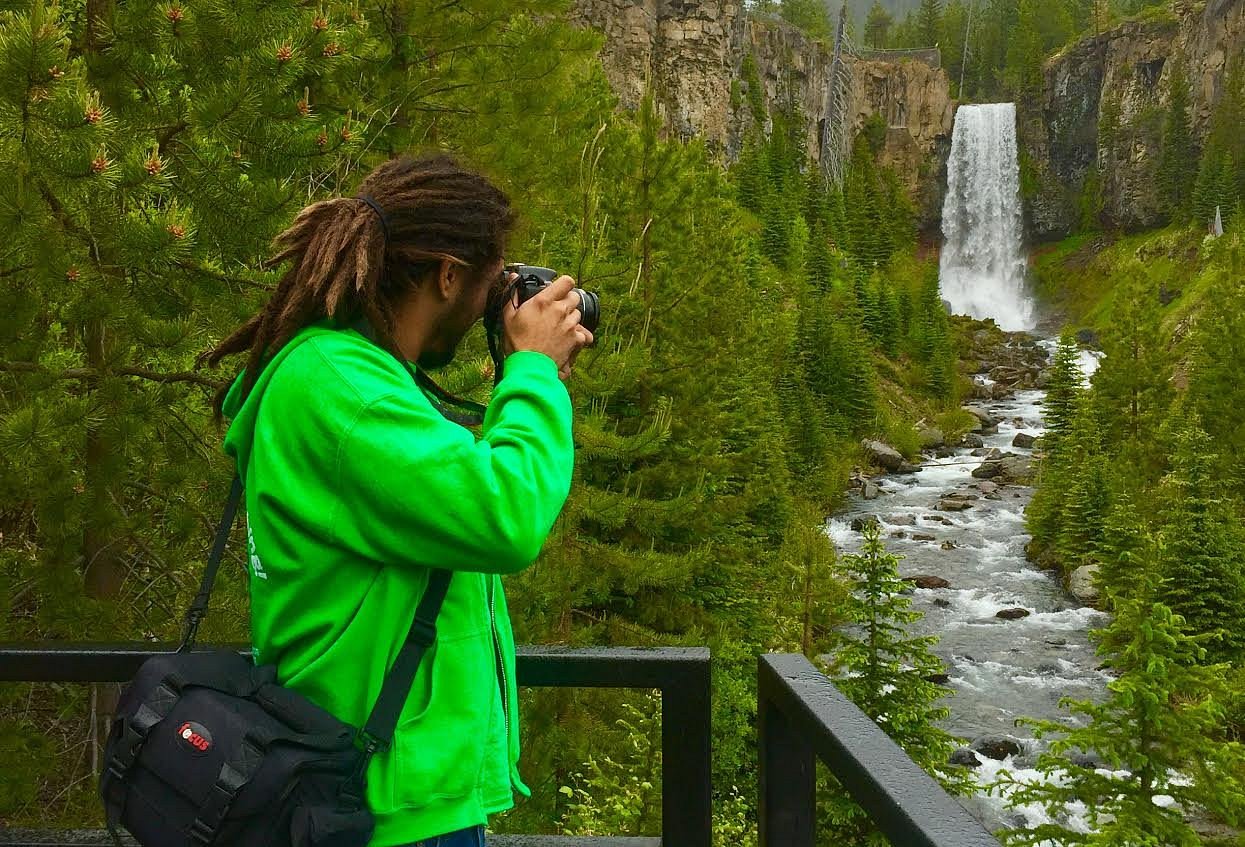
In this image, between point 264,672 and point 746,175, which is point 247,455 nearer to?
point 264,672

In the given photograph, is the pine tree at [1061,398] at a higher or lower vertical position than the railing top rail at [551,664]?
lower

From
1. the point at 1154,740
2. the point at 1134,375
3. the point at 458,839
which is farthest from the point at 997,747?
the point at 1134,375

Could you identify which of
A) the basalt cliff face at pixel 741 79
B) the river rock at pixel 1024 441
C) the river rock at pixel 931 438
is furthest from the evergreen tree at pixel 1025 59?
the river rock at pixel 1024 441

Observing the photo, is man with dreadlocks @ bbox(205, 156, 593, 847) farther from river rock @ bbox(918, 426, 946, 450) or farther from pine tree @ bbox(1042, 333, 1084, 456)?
river rock @ bbox(918, 426, 946, 450)

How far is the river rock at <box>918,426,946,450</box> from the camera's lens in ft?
125

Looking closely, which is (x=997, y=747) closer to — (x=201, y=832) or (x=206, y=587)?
(x=206, y=587)

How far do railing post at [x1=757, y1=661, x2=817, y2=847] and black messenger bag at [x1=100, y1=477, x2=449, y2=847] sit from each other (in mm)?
698

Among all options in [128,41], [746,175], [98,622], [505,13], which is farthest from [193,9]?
[746,175]

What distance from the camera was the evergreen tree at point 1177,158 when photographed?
65688 mm

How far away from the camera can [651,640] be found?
11812 mm

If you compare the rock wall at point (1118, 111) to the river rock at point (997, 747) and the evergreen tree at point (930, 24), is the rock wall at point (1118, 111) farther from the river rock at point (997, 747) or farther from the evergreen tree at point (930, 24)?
the river rock at point (997, 747)

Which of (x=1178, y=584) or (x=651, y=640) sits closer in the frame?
(x=651, y=640)

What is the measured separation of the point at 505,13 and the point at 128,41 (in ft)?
12.9

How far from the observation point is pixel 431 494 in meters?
1.34
